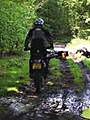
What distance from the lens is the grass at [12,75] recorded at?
12711 millimetres

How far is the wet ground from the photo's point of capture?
30.3 feet

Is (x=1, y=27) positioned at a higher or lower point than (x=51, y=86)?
higher

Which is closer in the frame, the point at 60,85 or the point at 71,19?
the point at 60,85

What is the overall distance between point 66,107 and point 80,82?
380 centimetres

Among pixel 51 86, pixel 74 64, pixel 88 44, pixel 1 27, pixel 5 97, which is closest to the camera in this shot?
pixel 5 97

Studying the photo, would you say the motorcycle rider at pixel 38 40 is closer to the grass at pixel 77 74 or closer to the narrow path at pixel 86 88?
the narrow path at pixel 86 88

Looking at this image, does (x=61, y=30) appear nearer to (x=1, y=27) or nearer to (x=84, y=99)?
(x=1, y=27)

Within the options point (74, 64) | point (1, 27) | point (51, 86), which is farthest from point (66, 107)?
point (1, 27)

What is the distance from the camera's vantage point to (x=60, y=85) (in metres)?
13.5

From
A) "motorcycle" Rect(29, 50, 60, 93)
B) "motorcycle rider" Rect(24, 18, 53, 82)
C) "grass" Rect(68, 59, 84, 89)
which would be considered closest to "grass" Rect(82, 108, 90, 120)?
"motorcycle" Rect(29, 50, 60, 93)

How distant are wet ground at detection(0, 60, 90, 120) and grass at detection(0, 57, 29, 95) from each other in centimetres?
57

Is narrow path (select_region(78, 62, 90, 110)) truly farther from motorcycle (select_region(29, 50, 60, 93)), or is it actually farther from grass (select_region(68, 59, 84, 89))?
motorcycle (select_region(29, 50, 60, 93))

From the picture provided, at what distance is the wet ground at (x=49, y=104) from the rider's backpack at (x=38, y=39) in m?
1.33

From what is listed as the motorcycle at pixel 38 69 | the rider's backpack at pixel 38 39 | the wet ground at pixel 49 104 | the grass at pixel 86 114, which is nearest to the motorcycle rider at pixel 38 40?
the rider's backpack at pixel 38 39
